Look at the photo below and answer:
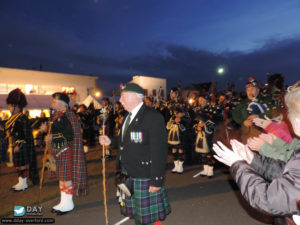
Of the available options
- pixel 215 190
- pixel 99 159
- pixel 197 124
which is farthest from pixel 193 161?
pixel 99 159

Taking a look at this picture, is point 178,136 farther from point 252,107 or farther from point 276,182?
point 276,182

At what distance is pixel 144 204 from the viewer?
2.67m

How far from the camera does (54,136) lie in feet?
12.7

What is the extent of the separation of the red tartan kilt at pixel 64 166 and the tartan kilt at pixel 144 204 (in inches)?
67.7

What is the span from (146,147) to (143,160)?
0.17 meters

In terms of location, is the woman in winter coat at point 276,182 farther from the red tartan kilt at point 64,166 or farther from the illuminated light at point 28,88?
the illuminated light at point 28,88

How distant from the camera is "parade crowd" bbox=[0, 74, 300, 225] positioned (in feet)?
4.12

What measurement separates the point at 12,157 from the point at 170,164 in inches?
204

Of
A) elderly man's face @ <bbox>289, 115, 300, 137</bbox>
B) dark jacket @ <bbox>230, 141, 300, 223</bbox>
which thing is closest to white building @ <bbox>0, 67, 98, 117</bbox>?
dark jacket @ <bbox>230, 141, 300, 223</bbox>

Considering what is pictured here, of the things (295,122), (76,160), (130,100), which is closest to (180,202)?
(76,160)

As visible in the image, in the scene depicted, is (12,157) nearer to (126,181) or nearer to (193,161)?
(126,181)

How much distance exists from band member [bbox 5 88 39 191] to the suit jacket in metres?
3.93

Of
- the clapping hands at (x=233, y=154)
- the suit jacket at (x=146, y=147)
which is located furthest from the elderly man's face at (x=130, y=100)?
the clapping hands at (x=233, y=154)

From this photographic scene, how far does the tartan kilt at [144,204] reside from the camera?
266 centimetres
